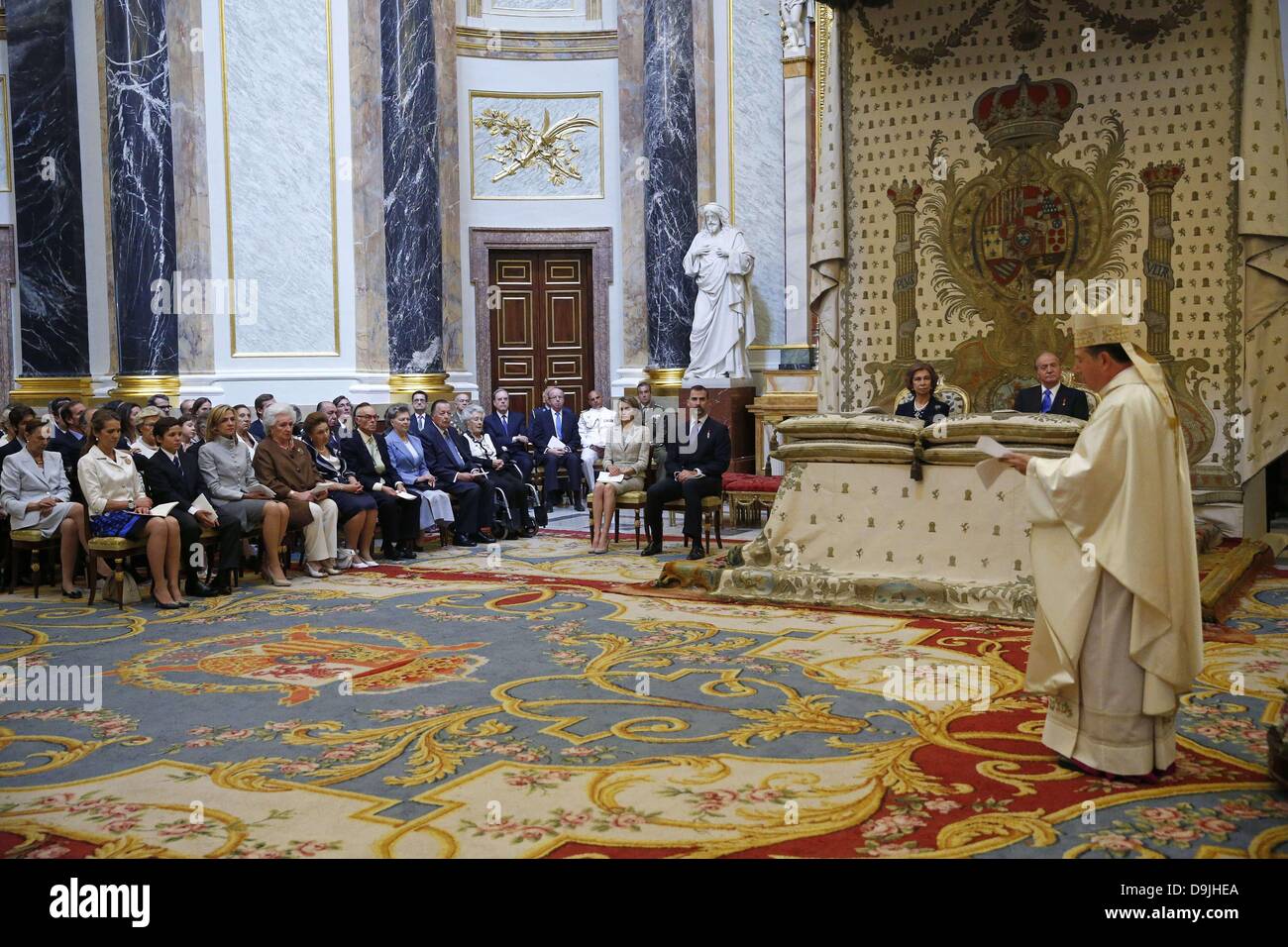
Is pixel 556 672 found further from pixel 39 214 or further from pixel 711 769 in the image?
pixel 39 214

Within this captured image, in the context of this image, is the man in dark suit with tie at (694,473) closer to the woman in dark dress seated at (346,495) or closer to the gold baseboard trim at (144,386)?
the woman in dark dress seated at (346,495)

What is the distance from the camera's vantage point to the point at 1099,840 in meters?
3.46

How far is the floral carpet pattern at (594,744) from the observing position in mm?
3578

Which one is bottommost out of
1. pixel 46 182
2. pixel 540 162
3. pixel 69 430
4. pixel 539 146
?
pixel 69 430

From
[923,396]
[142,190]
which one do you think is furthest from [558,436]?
[923,396]

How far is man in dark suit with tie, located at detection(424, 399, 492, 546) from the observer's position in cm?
1054

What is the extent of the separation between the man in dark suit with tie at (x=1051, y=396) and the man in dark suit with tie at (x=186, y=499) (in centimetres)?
527

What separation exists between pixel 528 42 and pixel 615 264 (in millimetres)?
2833

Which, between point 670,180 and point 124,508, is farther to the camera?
point 670,180

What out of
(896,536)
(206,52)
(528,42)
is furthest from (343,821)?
(528,42)

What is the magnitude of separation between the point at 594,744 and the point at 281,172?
32.5 ft

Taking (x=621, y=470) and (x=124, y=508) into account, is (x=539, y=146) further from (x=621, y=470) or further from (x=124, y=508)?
(x=124, y=508)

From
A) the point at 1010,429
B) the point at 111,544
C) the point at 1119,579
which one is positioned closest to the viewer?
the point at 1119,579

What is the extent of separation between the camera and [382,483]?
32.3 ft
